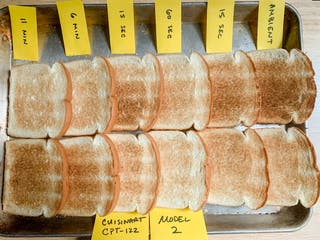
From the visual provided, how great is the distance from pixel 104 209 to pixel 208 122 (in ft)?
1.55

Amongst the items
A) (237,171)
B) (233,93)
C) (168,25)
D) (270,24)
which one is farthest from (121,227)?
(270,24)

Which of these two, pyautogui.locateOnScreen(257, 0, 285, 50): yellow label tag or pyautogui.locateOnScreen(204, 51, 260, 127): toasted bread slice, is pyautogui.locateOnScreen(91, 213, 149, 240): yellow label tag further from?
pyautogui.locateOnScreen(257, 0, 285, 50): yellow label tag

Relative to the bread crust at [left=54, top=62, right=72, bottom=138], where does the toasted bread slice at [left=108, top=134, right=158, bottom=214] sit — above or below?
below

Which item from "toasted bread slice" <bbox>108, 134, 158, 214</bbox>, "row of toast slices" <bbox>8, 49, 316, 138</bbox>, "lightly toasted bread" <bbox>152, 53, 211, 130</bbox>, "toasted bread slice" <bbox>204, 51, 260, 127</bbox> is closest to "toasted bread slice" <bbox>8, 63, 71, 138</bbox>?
"row of toast slices" <bbox>8, 49, 316, 138</bbox>

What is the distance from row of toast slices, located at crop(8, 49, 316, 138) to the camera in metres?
1.45

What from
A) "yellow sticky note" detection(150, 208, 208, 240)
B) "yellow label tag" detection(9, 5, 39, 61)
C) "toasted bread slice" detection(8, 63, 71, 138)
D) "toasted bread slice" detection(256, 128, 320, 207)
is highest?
"yellow label tag" detection(9, 5, 39, 61)

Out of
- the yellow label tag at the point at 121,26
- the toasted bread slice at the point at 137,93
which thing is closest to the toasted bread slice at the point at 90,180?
the toasted bread slice at the point at 137,93

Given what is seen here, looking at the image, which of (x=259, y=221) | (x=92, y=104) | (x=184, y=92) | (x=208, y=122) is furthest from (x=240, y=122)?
(x=92, y=104)

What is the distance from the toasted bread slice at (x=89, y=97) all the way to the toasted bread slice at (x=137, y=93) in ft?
0.13

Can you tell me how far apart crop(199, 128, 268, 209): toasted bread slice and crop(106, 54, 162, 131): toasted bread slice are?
23cm

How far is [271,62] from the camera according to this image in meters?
1.50

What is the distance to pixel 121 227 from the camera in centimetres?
143

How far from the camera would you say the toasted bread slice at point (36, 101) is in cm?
147

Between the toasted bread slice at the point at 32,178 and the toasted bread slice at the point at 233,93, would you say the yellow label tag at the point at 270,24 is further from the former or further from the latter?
the toasted bread slice at the point at 32,178
